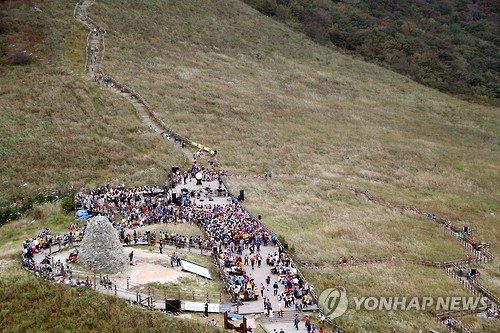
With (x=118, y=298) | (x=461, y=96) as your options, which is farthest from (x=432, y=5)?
(x=118, y=298)

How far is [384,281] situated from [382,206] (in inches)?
675

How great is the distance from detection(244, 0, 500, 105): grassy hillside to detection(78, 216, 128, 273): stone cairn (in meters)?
95.7

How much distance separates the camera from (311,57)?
112 metres

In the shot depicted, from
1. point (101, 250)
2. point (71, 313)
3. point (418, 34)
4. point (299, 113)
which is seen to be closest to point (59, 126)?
point (101, 250)

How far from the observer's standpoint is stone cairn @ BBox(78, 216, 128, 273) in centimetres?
3166

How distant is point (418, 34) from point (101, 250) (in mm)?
135724

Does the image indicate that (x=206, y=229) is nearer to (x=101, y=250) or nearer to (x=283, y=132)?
(x=101, y=250)

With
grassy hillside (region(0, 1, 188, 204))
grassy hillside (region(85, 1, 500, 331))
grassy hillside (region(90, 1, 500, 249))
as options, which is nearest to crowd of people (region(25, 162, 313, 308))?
grassy hillside (region(85, 1, 500, 331))

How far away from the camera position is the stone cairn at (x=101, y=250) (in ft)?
104

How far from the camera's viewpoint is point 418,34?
5945 inches

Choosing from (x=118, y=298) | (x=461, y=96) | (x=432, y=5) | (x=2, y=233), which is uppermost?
(x=432, y=5)

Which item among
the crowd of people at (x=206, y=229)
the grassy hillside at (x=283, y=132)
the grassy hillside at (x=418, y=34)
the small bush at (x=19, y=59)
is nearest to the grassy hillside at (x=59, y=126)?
the small bush at (x=19, y=59)

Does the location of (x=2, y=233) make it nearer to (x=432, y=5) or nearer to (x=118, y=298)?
(x=118, y=298)

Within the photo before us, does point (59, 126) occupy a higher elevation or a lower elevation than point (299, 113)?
lower
